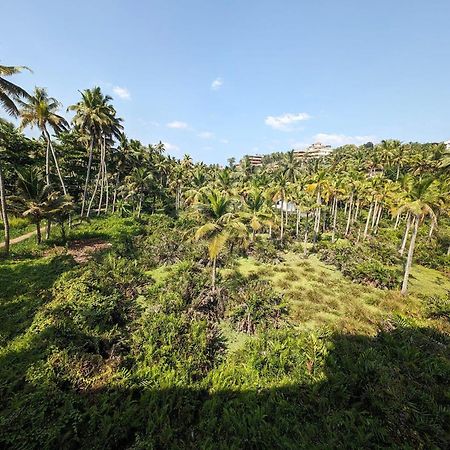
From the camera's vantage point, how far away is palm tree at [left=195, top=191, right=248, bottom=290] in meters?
15.7

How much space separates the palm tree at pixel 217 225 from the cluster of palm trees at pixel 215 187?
64mm

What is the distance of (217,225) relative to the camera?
52.5 feet

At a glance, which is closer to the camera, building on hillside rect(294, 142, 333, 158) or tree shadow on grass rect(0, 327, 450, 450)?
tree shadow on grass rect(0, 327, 450, 450)

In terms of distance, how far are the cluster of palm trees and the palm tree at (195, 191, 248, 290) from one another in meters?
0.06

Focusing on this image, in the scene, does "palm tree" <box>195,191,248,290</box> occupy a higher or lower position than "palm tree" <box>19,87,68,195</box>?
lower

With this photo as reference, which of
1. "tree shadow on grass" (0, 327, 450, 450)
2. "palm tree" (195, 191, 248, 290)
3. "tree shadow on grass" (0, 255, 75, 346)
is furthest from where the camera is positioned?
"palm tree" (195, 191, 248, 290)

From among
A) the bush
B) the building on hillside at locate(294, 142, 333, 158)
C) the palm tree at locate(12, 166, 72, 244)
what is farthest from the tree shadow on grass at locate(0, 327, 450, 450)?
the building on hillside at locate(294, 142, 333, 158)

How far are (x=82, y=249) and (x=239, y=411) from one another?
807 inches

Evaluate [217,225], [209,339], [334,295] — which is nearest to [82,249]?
[217,225]

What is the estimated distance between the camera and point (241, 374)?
11484 millimetres

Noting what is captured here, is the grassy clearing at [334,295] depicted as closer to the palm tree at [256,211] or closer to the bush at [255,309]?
the bush at [255,309]

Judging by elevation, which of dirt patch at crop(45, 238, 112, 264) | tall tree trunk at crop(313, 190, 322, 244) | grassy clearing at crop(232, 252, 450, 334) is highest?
tall tree trunk at crop(313, 190, 322, 244)

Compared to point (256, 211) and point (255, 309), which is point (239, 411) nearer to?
point (255, 309)

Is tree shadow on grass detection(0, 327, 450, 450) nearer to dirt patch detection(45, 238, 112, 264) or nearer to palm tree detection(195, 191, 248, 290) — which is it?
palm tree detection(195, 191, 248, 290)
